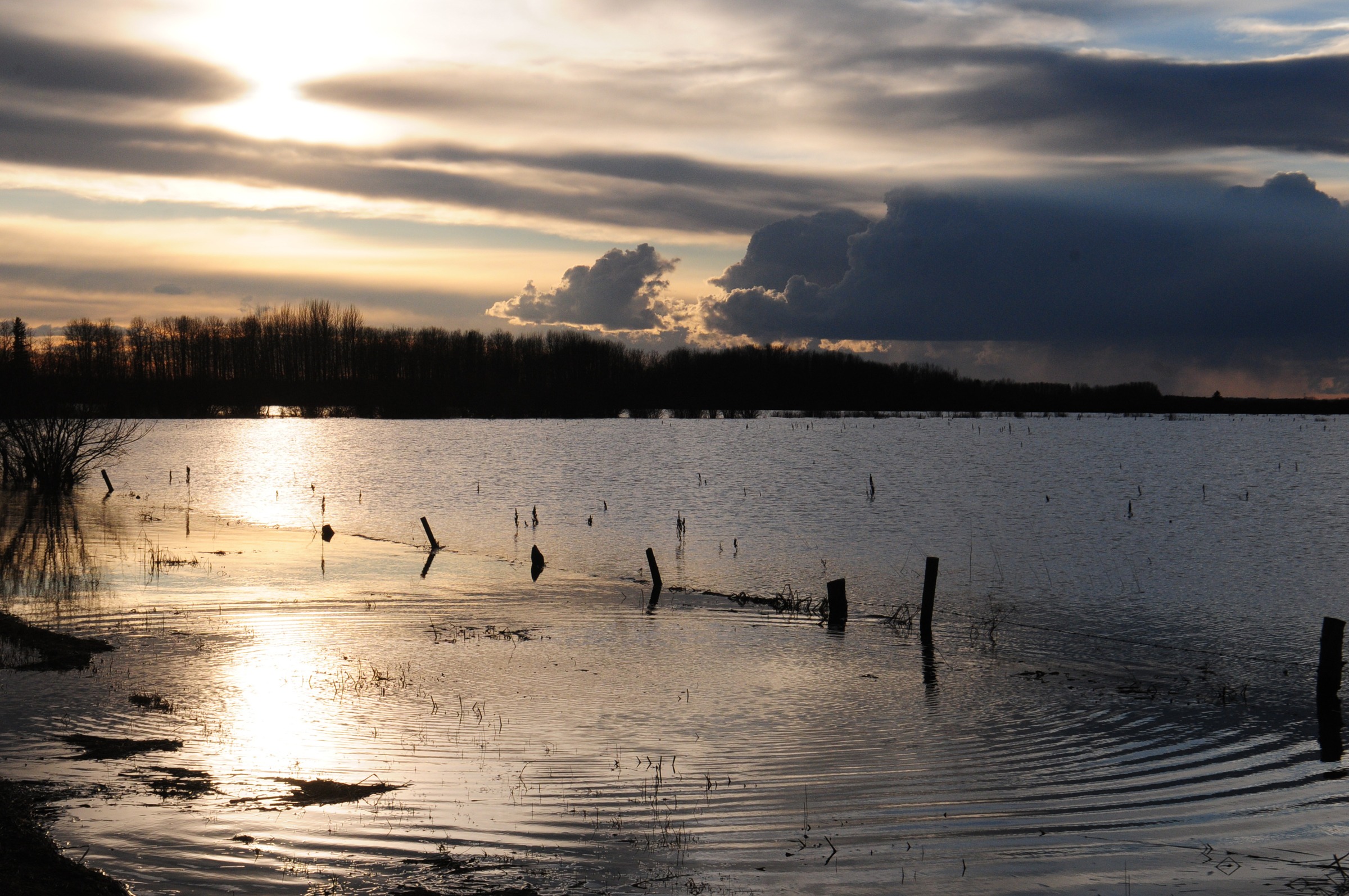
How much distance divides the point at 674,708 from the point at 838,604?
991 cm

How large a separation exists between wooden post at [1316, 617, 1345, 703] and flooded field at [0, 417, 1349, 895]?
487 millimetres

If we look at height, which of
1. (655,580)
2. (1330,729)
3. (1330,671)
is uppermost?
(1330,671)

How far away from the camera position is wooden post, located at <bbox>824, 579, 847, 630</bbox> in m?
26.7

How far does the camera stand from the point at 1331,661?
19.3 metres

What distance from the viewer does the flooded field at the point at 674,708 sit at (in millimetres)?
10836

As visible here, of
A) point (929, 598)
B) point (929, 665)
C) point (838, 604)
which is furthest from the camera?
point (838, 604)

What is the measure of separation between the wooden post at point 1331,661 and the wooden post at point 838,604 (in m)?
10.7

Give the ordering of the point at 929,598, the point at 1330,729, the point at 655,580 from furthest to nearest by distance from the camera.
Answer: the point at 655,580 < the point at 929,598 < the point at 1330,729

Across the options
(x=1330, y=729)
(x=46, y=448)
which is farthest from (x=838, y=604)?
(x=46, y=448)

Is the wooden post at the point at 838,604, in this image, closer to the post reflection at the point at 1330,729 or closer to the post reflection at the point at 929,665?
the post reflection at the point at 929,665

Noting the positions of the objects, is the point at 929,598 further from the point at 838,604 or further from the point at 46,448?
the point at 46,448

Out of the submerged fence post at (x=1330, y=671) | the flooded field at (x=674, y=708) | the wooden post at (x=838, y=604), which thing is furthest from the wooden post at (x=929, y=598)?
the submerged fence post at (x=1330, y=671)

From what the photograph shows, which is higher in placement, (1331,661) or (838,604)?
(1331,661)

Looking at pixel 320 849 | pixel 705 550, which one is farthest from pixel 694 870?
pixel 705 550
